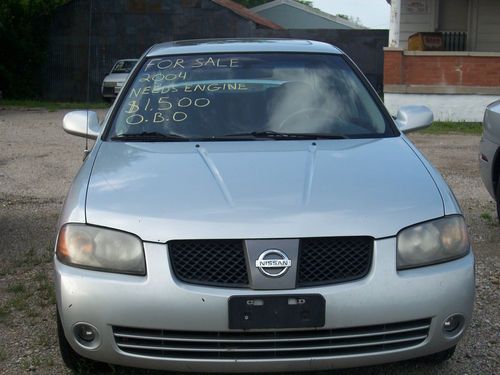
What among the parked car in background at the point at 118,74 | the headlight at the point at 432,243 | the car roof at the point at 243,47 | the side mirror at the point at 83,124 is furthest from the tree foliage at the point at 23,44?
the headlight at the point at 432,243

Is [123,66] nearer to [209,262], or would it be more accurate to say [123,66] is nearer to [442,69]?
[442,69]

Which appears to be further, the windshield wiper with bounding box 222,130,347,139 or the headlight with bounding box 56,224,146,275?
the windshield wiper with bounding box 222,130,347,139

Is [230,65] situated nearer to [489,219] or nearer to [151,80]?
[151,80]

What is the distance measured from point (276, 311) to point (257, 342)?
160 mm

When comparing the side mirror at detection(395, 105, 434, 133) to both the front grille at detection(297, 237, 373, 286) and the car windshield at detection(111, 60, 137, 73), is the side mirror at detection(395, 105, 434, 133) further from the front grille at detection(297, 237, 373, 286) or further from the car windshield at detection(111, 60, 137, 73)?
the car windshield at detection(111, 60, 137, 73)

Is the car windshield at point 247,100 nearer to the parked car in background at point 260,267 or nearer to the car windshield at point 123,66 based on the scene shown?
the parked car in background at point 260,267

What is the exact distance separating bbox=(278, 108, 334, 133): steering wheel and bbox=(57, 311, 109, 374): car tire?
1.65 m

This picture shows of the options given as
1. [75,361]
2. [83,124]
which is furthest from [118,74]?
[75,361]

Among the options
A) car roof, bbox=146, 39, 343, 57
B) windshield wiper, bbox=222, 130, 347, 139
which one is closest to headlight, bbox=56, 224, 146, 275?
windshield wiper, bbox=222, 130, 347, 139

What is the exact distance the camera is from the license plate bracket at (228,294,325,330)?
325 centimetres

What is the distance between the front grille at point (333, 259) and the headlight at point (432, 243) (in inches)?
6.0

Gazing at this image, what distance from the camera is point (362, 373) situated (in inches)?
154

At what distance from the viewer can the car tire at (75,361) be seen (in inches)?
145

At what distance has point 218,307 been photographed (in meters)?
3.24
